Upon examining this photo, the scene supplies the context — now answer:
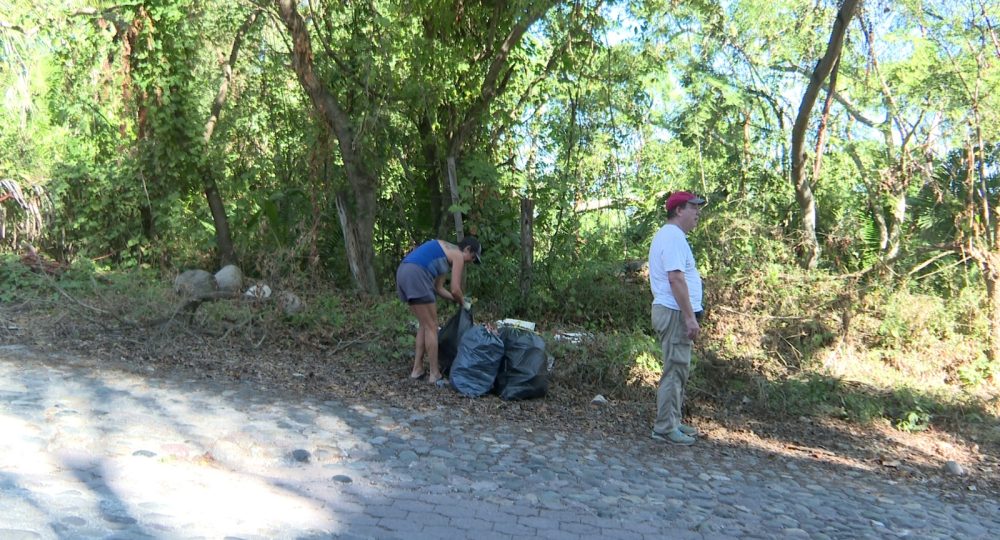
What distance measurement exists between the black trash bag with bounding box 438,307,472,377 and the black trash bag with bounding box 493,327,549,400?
518mm

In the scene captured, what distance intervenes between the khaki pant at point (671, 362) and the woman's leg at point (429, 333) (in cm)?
226

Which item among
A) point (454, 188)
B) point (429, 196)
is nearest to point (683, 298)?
point (454, 188)

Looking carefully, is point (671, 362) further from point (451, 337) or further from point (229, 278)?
point (229, 278)

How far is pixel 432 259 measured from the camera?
783cm

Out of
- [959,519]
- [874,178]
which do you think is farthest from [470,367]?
[874,178]

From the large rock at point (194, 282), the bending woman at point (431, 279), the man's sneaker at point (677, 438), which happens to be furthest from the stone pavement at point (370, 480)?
the large rock at point (194, 282)

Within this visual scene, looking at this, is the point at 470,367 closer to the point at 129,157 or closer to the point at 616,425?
the point at 616,425

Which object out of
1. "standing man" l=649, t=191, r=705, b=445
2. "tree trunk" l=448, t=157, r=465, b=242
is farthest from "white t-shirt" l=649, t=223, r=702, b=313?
"tree trunk" l=448, t=157, r=465, b=242

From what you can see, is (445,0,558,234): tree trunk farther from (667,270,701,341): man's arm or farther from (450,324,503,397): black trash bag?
(667,270,701,341): man's arm

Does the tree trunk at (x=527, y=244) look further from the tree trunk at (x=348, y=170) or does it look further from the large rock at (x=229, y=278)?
the large rock at (x=229, y=278)

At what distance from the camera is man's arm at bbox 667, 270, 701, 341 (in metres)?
6.19

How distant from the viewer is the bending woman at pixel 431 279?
25.2ft

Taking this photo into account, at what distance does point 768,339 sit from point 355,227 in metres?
5.38

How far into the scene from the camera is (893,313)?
992 centimetres
